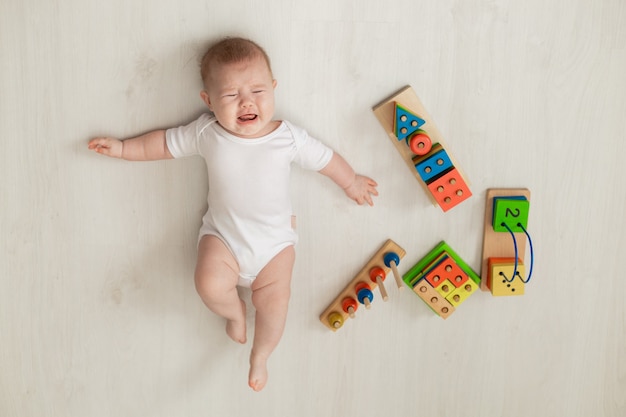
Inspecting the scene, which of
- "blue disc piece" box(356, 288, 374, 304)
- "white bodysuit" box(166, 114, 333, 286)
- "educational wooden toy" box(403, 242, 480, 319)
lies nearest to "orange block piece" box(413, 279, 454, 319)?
"educational wooden toy" box(403, 242, 480, 319)

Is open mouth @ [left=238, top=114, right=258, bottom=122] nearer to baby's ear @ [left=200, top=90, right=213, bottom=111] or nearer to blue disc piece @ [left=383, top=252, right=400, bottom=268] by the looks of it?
baby's ear @ [left=200, top=90, right=213, bottom=111]

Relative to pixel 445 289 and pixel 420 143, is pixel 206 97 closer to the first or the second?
pixel 420 143

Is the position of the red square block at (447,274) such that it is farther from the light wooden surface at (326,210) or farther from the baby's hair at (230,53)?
the baby's hair at (230,53)

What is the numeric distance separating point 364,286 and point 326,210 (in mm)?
190

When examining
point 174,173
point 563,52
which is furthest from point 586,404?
point 174,173

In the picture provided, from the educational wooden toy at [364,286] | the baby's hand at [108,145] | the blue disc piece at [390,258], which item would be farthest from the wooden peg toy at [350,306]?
the baby's hand at [108,145]

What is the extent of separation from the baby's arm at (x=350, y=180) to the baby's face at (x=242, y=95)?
0.17 metres

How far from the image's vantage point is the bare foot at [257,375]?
44.5 inches

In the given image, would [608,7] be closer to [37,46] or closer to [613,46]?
[613,46]

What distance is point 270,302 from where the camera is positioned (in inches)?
42.9

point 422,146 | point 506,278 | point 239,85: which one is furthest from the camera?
point 506,278

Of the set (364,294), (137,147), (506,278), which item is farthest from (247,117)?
(506,278)

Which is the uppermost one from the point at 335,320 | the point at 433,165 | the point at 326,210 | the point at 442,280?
the point at 433,165

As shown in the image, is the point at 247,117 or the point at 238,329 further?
the point at 238,329
